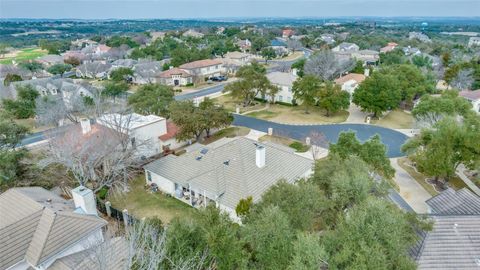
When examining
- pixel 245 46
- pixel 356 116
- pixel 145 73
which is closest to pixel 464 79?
pixel 356 116

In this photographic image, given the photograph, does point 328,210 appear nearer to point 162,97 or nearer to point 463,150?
point 463,150

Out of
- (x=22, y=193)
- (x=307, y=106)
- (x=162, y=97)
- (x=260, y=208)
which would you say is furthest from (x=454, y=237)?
(x=162, y=97)

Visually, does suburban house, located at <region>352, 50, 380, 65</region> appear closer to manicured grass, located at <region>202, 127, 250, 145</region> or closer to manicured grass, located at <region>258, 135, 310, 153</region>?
manicured grass, located at <region>202, 127, 250, 145</region>

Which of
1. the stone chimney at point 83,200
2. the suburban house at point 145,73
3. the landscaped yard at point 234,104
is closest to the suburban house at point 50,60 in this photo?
the suburban house at point 145,73

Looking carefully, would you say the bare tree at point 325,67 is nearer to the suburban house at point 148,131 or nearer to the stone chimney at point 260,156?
the suburban house at point 148,131

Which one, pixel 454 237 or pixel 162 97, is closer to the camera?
pixel 454 237
